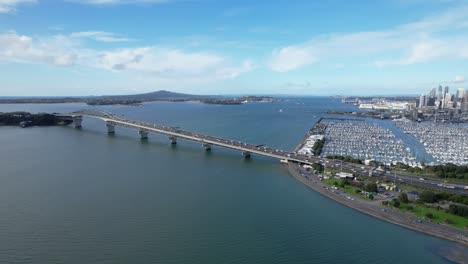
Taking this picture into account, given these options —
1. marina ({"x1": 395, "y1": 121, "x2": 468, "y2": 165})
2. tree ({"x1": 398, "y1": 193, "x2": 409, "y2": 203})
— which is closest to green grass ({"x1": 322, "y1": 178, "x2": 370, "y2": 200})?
tree ({"x1": 398, "y1": 193, "x2": 409, "y2": 203})

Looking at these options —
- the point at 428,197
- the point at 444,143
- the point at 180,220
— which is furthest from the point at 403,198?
the point at 444,143

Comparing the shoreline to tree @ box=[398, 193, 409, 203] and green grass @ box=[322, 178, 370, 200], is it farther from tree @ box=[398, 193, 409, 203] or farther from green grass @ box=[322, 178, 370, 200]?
tree @ box=[398, 193, 409, 203]

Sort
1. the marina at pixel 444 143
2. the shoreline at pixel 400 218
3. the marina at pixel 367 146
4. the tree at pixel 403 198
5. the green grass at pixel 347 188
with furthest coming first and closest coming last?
the marina at pixel 444 143 < the marina at pixel 367 146 < the green grass at pixel 347 188 < the tree at pixel 403 198 < the shoreline at pixel 400 218

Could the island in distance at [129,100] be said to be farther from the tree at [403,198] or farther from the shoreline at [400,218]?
the tree at [403,198]

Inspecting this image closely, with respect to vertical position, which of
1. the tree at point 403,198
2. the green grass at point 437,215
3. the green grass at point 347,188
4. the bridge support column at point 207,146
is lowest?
the green grass at point 437,215

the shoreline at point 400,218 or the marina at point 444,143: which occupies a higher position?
the marina at point 444,143

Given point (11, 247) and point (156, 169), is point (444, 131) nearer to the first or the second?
point (156, 169)

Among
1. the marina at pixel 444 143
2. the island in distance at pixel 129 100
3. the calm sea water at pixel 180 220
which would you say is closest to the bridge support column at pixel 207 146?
the calm sea water at pixel 180 220
